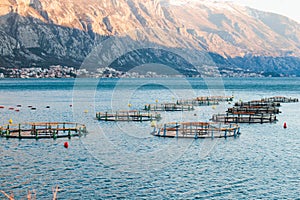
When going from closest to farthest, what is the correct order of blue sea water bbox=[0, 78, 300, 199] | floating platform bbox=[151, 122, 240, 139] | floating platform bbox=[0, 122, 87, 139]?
1. blue sea water bbox=[0, 78, 300, 199]
2. floating platform bbox=[0, 122, 87, 139]
3. floating platform bbox=[151, 122, 240, 139]

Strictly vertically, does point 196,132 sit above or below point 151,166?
above

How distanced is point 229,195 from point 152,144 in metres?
34.4

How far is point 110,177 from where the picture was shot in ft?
208

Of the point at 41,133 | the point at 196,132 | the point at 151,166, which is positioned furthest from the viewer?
the point at 41,133

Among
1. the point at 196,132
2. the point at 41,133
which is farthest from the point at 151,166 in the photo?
the point at 41,133

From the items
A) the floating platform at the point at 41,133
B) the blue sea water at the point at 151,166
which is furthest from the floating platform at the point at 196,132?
the floating platform at the point at 41,133

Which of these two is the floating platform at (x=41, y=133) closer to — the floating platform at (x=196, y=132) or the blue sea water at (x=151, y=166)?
the blue sea water at (x=151, y=166)

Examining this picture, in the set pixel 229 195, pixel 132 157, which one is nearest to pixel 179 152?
pixel 132 157

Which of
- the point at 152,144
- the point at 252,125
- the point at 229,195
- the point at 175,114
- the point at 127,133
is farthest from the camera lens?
the point at 175,114

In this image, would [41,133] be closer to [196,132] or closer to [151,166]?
[196,132]

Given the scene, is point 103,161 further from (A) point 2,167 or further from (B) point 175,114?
(B) point 175,114

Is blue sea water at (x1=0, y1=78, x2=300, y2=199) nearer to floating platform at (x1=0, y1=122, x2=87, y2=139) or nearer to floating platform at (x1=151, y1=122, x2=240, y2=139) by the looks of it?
floating platform at (x1=151, y1=122, x2=240, y2=139)

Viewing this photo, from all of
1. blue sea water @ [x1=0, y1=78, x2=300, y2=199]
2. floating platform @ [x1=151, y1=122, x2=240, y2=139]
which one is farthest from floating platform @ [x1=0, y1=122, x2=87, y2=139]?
floating platform @ [x1=151, y1=122, x2=240, y2=139]

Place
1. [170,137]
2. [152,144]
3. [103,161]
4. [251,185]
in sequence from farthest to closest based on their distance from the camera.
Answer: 1. [170,137]
2. [152,144]
3. [103,161]
4. [251,185]
